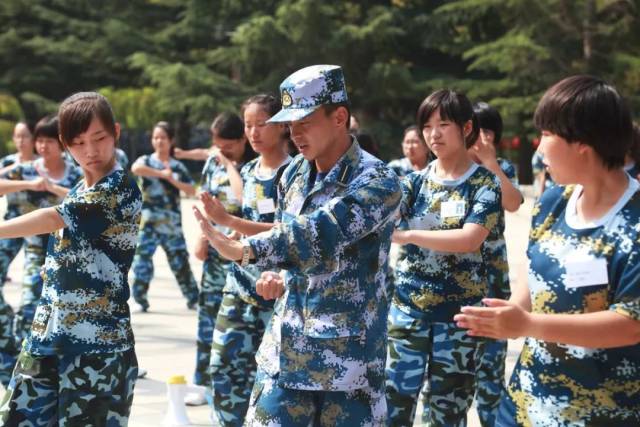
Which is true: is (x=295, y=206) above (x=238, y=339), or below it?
above

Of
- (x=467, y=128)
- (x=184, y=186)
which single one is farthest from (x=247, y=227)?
(x=184, y=186)

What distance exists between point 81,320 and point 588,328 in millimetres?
2263

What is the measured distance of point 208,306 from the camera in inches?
301

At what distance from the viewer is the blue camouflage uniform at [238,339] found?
589 cm

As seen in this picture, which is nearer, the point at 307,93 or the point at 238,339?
the point at 307,93

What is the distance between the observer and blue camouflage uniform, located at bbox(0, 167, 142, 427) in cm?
450

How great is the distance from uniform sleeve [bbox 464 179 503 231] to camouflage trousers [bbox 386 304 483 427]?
1.73ft

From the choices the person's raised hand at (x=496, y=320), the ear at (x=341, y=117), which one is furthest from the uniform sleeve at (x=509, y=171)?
the person's raised hand at (x=496, y=320)

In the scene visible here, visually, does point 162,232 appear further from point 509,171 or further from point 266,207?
point 266,207

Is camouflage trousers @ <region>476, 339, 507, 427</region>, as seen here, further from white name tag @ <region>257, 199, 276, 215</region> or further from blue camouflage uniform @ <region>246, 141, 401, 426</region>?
blue camouflage uniform @ <region>246, 141, 401, 426</region>

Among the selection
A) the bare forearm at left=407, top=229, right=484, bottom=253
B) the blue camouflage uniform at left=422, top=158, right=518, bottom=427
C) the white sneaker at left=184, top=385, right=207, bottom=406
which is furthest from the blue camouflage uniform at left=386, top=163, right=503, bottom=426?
the white sneaker at left=184, top=385, right=207, bottom=406

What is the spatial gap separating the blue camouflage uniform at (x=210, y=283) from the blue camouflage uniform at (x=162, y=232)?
3830 millimetres

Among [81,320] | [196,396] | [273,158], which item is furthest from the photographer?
[196,396]

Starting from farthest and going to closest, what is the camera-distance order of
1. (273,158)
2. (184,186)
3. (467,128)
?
(184,186), (273,158), (467,128)
